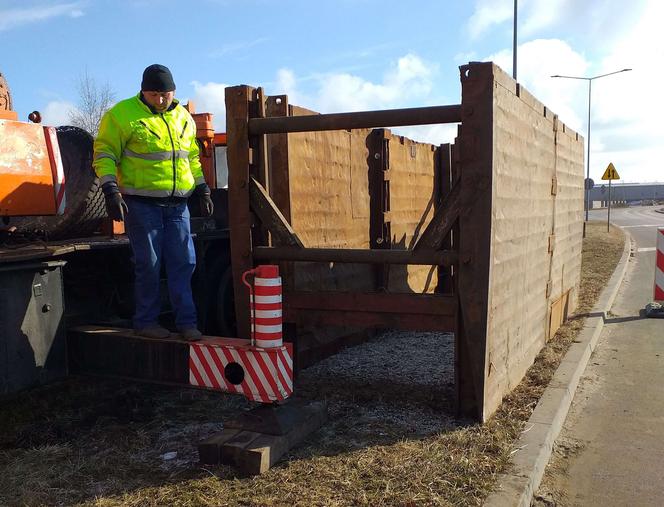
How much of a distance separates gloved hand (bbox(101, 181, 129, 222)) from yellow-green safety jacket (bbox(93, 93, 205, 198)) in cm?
7

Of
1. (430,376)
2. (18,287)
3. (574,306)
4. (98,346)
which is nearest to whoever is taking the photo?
(18,287)

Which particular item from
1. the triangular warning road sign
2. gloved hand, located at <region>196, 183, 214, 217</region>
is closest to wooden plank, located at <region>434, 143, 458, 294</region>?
gloved hand, located at <region>196, 183, 214, 217</region>

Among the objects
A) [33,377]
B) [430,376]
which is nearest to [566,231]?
[430,376]

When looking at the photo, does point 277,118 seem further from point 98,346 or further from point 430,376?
point 430,376

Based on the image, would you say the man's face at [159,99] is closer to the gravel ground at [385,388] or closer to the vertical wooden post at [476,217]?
the vertical wooden post at [476,217]

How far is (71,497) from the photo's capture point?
11.2 ft

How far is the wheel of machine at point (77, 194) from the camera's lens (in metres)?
5.39

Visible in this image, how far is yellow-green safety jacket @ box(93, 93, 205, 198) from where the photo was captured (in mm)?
4320

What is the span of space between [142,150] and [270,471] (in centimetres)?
230

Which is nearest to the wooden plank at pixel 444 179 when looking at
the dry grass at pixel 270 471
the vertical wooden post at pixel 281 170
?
the dry grass at pixel 270 471

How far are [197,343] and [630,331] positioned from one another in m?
6.20

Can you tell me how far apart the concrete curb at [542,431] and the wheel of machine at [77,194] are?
12.8ft

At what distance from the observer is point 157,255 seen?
4539mm

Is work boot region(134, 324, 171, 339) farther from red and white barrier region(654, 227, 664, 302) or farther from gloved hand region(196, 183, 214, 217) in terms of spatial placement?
red and white barrier region(654, 227, 664, 302)
